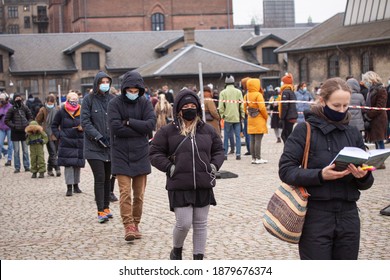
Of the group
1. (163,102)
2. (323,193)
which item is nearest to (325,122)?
(323,193)

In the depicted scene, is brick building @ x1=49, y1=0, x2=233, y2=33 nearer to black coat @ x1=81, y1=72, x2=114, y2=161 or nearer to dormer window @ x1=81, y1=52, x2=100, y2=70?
dormer window @ x1=81, y1=52, x2=100, y2=70

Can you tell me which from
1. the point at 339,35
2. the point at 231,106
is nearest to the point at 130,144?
the point at 231,106

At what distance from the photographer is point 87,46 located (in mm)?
69062

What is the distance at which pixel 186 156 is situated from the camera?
762cm

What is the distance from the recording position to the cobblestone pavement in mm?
8953

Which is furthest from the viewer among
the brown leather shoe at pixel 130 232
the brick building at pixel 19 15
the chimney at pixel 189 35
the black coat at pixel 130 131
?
the brick building at pixel 19 15

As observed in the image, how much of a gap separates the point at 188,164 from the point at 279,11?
539ft

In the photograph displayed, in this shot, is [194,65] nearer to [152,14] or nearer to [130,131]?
[152,14]

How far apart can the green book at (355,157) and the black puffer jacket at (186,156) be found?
2452mm

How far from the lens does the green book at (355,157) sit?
16.8 feet

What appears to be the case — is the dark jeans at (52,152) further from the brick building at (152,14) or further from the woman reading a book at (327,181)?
the brick building at (152,14)

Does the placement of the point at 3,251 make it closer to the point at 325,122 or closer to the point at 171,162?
the point at 171,162

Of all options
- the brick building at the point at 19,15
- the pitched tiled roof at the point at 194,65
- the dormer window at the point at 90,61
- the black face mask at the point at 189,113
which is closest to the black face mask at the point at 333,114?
the black face mask at the point at 189,113

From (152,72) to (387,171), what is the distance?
39208 millimetres
